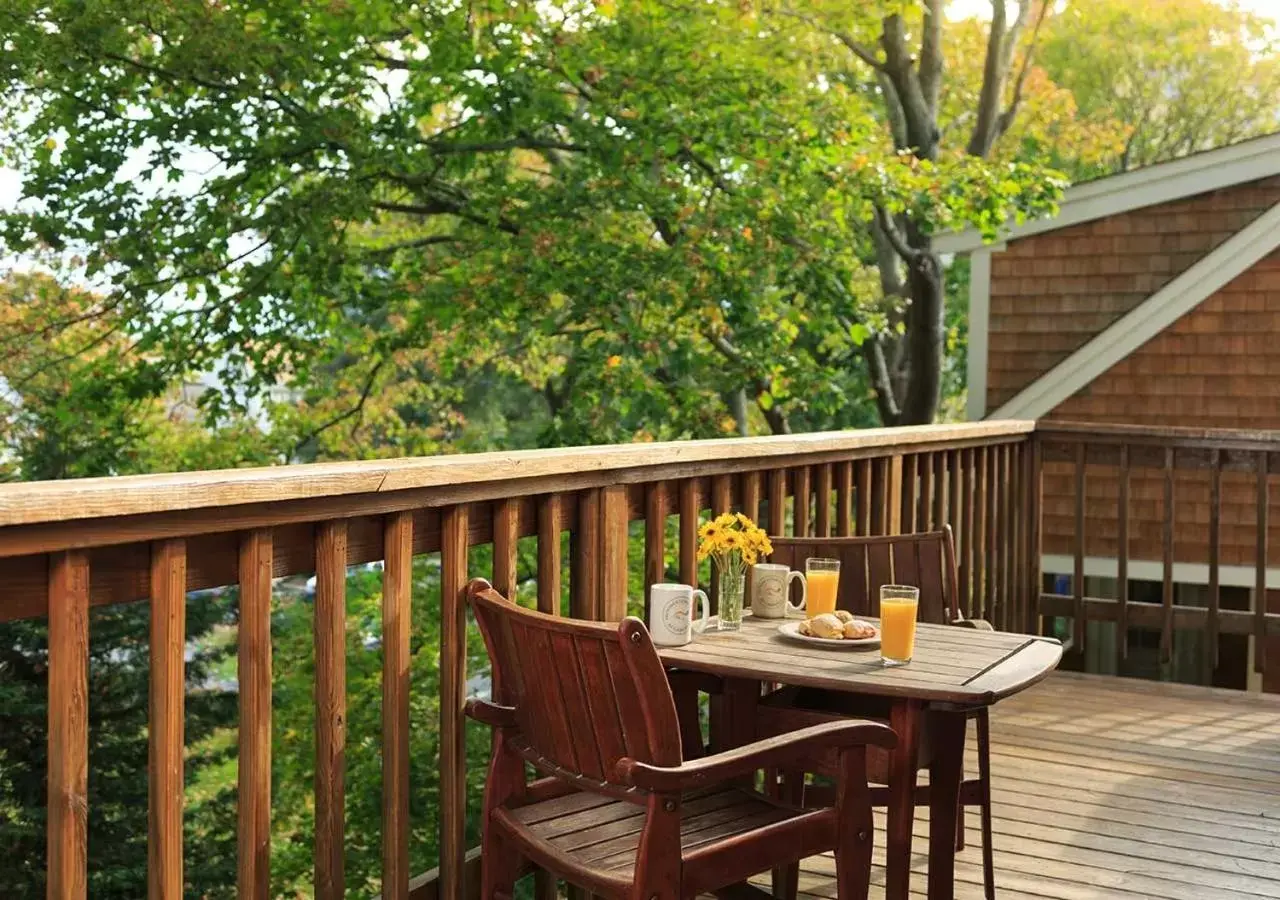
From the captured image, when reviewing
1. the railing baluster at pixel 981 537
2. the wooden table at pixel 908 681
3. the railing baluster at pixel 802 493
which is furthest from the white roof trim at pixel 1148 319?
the wooden table at pixel 908 681

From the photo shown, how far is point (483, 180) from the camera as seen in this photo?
38.0 feet

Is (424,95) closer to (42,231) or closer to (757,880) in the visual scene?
(42,231)

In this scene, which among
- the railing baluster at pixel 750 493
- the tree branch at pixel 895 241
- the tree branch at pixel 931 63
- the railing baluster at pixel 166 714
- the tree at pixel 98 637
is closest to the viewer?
the railing baluster at pixel 166 714

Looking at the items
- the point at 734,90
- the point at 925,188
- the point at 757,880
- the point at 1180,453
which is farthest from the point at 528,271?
the point at 757,880

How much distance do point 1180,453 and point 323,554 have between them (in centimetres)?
513

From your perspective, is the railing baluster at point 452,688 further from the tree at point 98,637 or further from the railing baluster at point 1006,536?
the tree at point 98,637

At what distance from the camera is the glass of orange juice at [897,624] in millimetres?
2859

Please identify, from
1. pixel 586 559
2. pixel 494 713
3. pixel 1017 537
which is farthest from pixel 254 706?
pixel 1017 537

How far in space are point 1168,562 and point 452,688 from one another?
467cm

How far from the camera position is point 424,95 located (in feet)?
35.2

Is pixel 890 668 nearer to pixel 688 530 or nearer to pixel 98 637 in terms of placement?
pixel 688 530

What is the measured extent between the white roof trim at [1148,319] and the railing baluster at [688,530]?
Result: 653cm

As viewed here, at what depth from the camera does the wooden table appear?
2.70 m

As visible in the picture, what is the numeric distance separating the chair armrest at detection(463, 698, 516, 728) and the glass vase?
2.42ft
